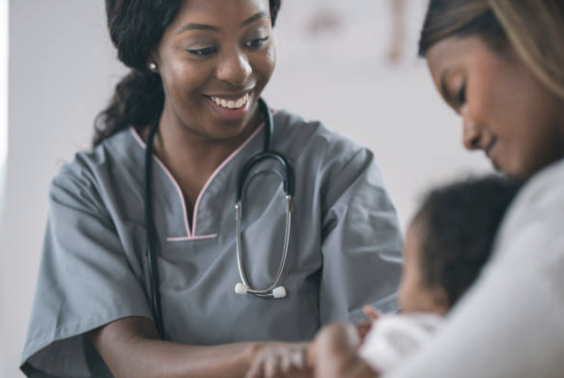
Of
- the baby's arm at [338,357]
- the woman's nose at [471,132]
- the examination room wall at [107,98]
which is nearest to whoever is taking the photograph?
the baby's arm at [338,357]

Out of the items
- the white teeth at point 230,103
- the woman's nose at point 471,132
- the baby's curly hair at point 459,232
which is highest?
the woman's nose at point 471,132

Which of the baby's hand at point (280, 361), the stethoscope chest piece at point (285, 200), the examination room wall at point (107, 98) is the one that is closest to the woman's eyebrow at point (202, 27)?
the stethoscope chest piece at point (285, 200)

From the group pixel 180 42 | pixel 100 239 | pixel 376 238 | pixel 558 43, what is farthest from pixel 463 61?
pixel 100 239

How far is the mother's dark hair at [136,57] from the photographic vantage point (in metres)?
1.31

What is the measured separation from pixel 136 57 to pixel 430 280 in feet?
3.14

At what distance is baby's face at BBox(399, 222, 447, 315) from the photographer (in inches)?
26.8

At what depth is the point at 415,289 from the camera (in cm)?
69

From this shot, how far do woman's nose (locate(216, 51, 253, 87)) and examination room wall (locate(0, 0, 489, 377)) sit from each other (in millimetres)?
993

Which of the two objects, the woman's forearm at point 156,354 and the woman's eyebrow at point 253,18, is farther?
the woman's eyebrow at point 253,18

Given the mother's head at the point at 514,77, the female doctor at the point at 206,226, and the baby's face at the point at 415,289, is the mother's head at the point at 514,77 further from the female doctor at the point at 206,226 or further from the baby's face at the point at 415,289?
the female doctor at the point at 206,226

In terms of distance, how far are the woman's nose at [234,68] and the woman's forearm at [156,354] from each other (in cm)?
50

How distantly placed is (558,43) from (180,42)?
0.79 metres

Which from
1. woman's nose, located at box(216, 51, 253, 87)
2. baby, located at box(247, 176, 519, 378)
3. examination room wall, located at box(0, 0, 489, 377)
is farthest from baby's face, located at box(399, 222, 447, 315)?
examination room wall, located at box(0, 0, 489, 377)

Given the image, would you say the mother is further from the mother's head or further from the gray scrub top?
the gray scrub top
